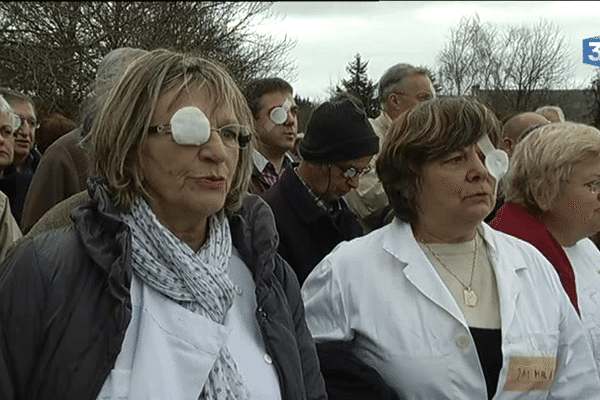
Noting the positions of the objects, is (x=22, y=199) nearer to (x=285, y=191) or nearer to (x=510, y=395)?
(x=285, y=191)

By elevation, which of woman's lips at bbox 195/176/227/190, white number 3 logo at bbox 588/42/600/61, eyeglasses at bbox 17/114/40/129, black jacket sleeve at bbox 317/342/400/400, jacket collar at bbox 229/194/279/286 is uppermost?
white number 3 logo at bbox 588/42/600/61

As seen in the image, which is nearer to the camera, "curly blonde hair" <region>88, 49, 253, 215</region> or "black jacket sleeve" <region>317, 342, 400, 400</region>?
"curly blonde hair" <region>88, 49, 253, 215</region>

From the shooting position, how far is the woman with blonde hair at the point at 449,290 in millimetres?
2584

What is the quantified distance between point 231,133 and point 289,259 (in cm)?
131

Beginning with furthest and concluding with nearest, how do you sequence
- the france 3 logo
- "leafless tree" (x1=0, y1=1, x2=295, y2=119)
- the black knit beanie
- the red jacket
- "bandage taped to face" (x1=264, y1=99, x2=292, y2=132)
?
"leafless tree" (x1=0, y1=1, x2=295, y2=119) → "bandage taped to face" (x1=264, y1=99, x2=292, y2=132) → the black knit beanie → the red jacket → the france 3 logo

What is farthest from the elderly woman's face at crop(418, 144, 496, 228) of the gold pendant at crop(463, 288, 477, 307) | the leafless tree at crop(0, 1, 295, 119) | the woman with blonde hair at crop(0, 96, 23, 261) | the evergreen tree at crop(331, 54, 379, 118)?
the leafless tree at crop(0, 1, 295, 119)

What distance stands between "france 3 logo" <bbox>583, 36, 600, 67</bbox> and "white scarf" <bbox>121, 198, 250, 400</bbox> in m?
1.72

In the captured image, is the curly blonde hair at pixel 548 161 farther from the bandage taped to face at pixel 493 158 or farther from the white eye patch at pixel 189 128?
the white eye patch at pixel 189 128

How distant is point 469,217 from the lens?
9.20ft

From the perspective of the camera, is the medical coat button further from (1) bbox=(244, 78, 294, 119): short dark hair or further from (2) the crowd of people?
(1) bbox=(244, 78, 294, 119): short dark hair

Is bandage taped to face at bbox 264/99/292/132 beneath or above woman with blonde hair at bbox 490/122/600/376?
above

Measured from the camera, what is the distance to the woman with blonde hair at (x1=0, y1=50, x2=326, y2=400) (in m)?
1.81

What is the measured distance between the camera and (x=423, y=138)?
2861 mm

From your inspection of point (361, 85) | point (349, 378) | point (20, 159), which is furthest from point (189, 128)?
point (361, 85)
